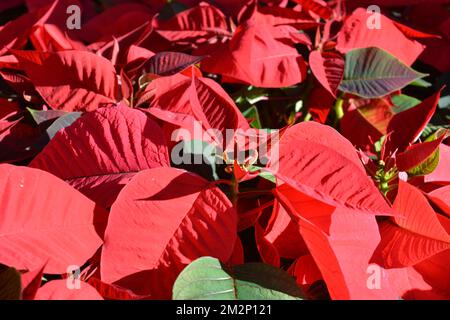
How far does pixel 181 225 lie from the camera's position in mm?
552

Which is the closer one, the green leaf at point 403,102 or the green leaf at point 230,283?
the green leaf at point 230,283

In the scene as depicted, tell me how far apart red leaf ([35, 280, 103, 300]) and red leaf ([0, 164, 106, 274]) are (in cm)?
4

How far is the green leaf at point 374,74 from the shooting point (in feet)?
2.52

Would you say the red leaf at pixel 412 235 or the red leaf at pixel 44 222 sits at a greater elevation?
the red leaf at pixel 44 222

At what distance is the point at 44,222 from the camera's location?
1.81 feet

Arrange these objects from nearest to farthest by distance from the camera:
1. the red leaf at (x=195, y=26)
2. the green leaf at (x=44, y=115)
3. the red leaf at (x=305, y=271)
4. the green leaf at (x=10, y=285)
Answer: the green leaf at (x=10, y=285)
the red leaf at (x=305, y=271)
the green leaf at (x=44, y=115)
the red leaf at (x=195, y=26)

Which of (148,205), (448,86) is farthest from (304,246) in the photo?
(448,86)

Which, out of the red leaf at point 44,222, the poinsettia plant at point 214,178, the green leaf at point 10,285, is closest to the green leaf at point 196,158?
the poinsettia plant at point 214,178

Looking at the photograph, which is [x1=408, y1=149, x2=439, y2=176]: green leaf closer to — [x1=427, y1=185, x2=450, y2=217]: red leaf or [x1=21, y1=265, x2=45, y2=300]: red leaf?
[x1=427, y1=185, x2=450, y2=217]: red leaf

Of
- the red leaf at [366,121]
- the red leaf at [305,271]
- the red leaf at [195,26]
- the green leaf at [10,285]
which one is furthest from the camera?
the red leaf at [195,26]

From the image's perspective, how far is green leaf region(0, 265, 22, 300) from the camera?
1.53 ft

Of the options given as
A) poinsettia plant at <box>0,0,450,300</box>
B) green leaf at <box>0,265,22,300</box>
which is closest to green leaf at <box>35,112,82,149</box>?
poinsettia plant at <box>0,0,450,300</box>

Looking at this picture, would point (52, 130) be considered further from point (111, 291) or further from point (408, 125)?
point (408, 125)

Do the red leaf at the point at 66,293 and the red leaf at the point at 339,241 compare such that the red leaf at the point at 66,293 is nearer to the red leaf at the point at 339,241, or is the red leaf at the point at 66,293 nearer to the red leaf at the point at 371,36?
the red leaf at the point at 339,241
